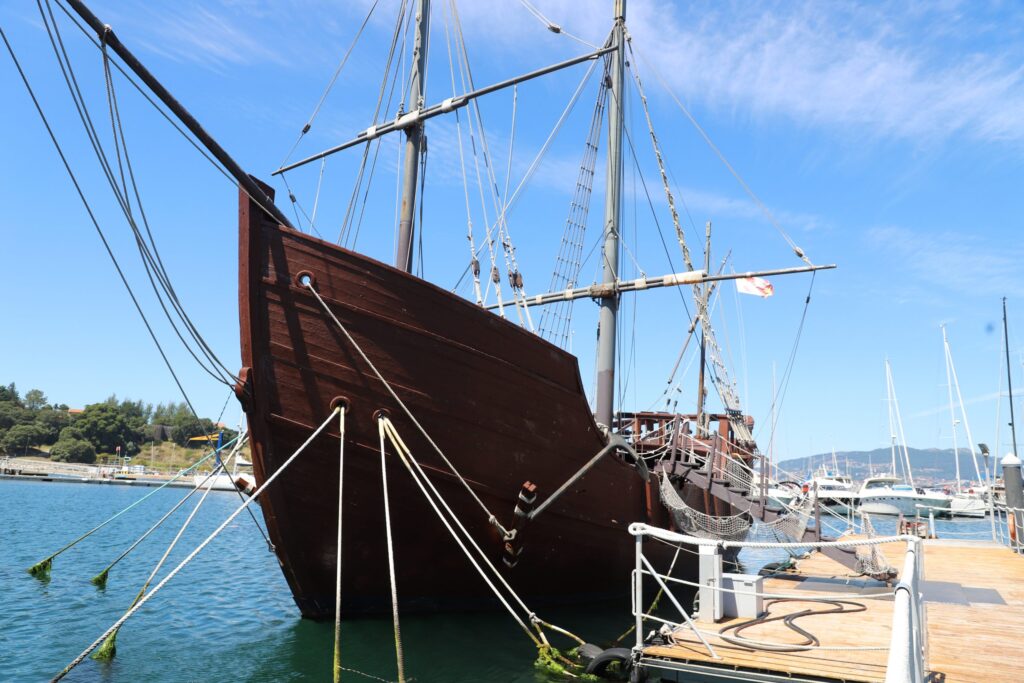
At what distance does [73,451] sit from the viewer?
2682 inches

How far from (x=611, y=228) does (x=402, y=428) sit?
7.74 meters

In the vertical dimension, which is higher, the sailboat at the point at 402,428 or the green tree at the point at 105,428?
the green tree at the point at 105,428

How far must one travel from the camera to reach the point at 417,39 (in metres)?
11.6

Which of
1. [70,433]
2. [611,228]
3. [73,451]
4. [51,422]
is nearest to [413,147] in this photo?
[611,228]

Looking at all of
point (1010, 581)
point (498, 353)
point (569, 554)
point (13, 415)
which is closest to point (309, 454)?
point (498, 353)

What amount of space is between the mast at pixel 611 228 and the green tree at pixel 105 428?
74.6 m

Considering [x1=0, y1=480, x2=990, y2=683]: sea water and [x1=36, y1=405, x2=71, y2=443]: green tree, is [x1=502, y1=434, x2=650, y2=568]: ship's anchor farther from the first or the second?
[x1=36, y1=405, x2=71, y2=443]: green tree

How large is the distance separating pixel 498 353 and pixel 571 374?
1435mm

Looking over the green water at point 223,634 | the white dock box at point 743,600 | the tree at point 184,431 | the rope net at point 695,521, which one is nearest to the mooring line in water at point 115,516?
the green water at point 223,634

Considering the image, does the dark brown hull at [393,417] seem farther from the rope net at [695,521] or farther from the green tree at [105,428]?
the green tree at [105,428]

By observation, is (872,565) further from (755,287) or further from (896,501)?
(896,501)

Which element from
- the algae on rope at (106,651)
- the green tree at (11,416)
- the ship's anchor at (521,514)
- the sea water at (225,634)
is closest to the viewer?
the sea water at (225,634)

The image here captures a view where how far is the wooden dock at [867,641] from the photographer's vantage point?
553 centimetres

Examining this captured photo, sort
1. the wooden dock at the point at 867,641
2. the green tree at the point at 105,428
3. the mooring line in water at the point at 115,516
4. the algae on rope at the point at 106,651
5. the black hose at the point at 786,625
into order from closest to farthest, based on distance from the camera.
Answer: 1. the wooden dock at the point at 867,641
2. the black hose at the point at 786,625
3. the algae on rope at the point at 106,651
4. the mooring line in water at the point at 115,516
5. the green tree at the point at 105,428
